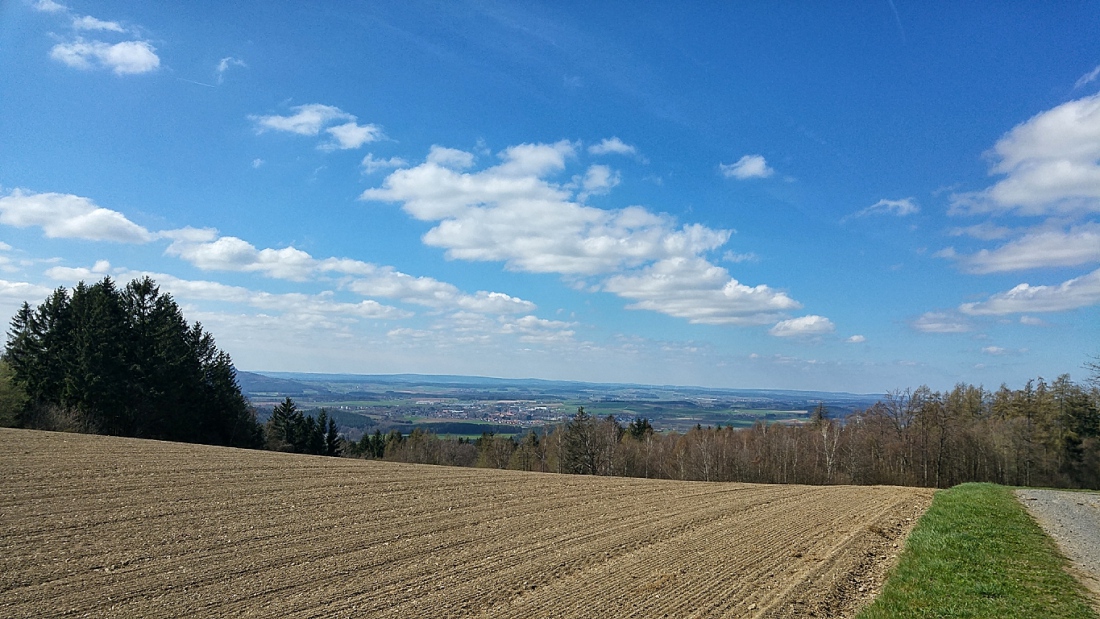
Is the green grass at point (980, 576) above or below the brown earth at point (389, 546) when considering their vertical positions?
above

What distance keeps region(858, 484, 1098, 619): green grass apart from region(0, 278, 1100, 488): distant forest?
43.6 m

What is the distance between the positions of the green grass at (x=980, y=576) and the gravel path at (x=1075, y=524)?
29 cm

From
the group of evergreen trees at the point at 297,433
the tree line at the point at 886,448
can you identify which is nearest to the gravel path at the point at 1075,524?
the tree line at the point at 886,448

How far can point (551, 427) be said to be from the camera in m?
85.6

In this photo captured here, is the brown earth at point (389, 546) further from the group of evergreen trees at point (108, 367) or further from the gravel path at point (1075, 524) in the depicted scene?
the group of evergreen trees at point (108, 367)

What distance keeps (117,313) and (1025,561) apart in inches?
1993

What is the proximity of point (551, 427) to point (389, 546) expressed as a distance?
73865 millimetres

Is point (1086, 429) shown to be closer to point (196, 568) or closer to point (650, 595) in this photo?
point (650, 595)

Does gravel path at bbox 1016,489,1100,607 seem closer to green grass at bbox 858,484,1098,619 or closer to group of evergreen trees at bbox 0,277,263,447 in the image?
green grass at bbox 858,484,1098,619

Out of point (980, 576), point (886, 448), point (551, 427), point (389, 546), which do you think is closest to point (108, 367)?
point (389, 546)

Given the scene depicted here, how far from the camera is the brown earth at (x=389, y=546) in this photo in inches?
368

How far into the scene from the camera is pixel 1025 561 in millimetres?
11625

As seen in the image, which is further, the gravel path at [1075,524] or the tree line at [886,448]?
the tree line at [886,448]

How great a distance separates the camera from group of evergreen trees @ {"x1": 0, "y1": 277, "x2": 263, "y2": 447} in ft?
126
